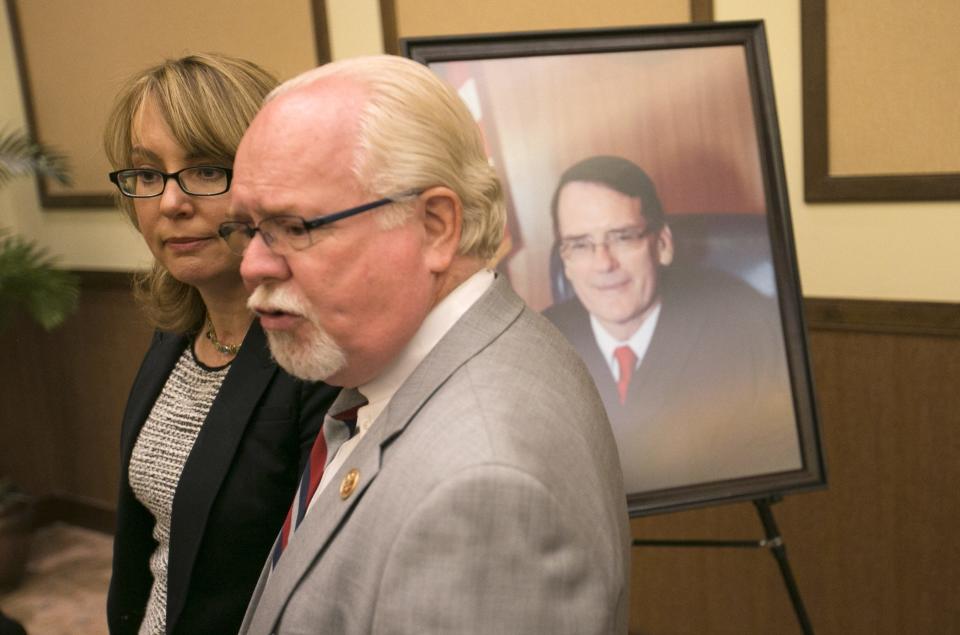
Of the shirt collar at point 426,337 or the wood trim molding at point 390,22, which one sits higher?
the wood trim molding at point 390,22

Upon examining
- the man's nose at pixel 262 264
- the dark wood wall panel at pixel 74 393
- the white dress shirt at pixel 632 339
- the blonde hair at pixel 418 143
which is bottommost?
the dark wood wall panel at pixel 74 393

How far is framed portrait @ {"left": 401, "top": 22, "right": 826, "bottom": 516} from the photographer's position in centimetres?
195

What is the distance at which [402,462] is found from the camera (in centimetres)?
93

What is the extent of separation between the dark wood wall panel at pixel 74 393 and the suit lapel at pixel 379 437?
338 cm

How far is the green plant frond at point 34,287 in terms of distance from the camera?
3.83 meters

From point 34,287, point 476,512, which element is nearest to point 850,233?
point 476,512

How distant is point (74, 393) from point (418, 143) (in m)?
3.96

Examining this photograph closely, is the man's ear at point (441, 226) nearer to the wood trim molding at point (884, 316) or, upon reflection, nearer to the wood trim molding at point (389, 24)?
the wood trim molding at point (884, 316)

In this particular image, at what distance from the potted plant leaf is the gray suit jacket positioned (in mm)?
3181

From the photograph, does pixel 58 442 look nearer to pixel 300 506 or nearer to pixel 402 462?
pixel 300 506

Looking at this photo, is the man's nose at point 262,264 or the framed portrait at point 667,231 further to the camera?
the framed portrait at point 667,231

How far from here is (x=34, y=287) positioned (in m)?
3.88

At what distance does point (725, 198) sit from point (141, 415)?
117cm

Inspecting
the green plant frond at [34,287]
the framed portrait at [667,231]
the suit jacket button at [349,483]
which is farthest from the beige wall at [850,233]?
the green plant frond at [34,287]
